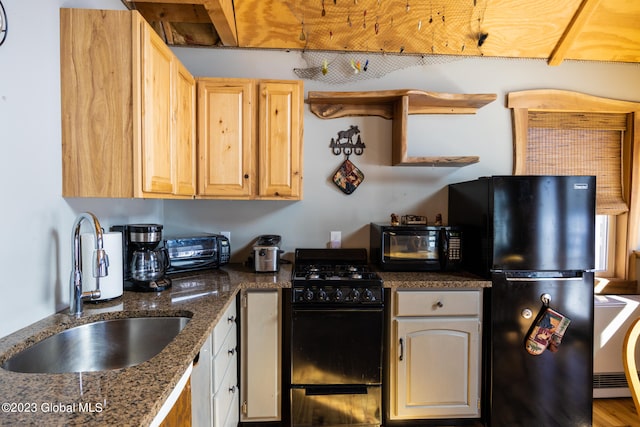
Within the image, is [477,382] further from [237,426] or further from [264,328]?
[237,426]

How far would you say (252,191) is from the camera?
2.15m

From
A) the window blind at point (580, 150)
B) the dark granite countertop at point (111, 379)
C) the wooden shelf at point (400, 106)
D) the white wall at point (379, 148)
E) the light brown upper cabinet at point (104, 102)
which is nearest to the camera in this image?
the dark granite countertop at point (111, 379)

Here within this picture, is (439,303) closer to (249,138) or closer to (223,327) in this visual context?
(223,327)

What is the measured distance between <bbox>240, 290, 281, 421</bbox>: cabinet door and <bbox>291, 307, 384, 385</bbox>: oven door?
0.41ft

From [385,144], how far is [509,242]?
3.69 ft

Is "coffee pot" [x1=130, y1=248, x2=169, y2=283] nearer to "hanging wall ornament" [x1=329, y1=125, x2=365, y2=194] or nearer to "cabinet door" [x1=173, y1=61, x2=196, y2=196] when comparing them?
"cabinet door" [x1=173, y1=61, x2=196, y2=196]

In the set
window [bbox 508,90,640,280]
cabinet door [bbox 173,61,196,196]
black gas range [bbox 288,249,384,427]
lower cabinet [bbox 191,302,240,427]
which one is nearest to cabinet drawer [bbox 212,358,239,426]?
lower cabinet [bbox 191,302,240,427]

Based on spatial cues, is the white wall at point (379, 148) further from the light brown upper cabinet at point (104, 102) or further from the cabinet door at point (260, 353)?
the light brown upper cabinet at point (104, 102)

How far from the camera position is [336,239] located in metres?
2.50

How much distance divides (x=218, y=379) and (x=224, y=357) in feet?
0.39

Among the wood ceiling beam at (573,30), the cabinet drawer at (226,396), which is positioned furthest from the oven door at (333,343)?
the wood ceiling beam at (573,30)

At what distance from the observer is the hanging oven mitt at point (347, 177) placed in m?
2.46

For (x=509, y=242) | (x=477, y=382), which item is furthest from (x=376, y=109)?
(x=477, y=382)

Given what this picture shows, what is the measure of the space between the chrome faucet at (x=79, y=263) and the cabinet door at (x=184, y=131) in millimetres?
582
